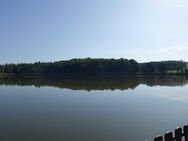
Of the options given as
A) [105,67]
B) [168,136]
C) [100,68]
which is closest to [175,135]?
[168,136]

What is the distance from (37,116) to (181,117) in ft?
28.5

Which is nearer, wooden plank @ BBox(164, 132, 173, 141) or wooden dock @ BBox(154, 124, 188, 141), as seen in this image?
wooden dock @ BBox(154, 124, 188, 141)

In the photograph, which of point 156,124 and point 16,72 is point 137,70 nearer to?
point 16,72

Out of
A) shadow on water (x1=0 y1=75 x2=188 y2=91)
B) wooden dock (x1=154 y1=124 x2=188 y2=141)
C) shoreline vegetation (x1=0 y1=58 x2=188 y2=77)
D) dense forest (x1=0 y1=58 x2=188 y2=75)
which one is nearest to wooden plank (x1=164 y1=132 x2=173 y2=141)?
wooden dock (x1=154 y1=124 x2=188 y2=141)

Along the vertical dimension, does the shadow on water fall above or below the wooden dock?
below

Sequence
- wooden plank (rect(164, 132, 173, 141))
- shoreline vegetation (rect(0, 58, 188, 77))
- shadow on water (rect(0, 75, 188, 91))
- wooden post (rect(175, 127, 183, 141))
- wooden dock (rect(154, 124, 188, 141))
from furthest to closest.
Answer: shoreline vegetation (rect(0, 58, 188, 77)) → shadow on water (rect(0, 75, 188, 91)) → wooden post (rect(175, 127, 183, 141)) → wooden plank (rect(164, 132, 173, 141)) → wooden dock (rect(154, 124, 188, 141))

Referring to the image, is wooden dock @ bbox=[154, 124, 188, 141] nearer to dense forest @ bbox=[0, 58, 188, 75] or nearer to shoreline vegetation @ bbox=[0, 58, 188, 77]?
shoreline vegetation @ bbox=[0, 58, 188, 77]

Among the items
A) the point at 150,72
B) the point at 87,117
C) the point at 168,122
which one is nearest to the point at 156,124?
the point at 168,122

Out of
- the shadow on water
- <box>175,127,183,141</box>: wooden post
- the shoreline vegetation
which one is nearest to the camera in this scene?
<box>175,127,183,141</box>: wooden post

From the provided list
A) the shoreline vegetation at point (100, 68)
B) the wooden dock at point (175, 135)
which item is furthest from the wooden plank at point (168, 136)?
the shoreline vegetation at point (100, 68)

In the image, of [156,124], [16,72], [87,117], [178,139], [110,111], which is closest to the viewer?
[178,139]

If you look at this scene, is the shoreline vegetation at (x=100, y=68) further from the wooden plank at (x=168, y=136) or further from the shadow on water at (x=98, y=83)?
the wooden plank at (x=168, y=136)

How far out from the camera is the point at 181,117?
1834 cm

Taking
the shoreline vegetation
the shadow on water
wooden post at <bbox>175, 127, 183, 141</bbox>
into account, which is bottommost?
the shadow on water
